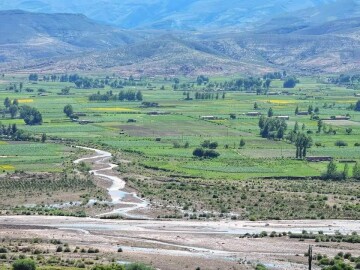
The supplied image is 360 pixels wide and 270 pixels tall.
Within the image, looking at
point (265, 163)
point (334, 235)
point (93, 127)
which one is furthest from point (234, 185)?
point (93, 127)

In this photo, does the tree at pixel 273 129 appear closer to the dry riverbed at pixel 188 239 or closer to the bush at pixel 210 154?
Answer: the bush at pixel 210 154

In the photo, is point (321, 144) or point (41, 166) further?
point (321, 144)

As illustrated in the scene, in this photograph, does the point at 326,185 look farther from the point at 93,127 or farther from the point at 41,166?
the point at 93,127

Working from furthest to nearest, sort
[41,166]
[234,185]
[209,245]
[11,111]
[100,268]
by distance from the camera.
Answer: [11,111] → [41,166] → [234,185] → [209,245] → [100,268]

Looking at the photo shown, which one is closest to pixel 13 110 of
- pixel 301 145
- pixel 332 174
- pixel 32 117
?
pixel 32 117

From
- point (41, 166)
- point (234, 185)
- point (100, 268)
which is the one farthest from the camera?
point (41, 166)

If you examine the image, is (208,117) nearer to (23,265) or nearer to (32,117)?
(32,117)
